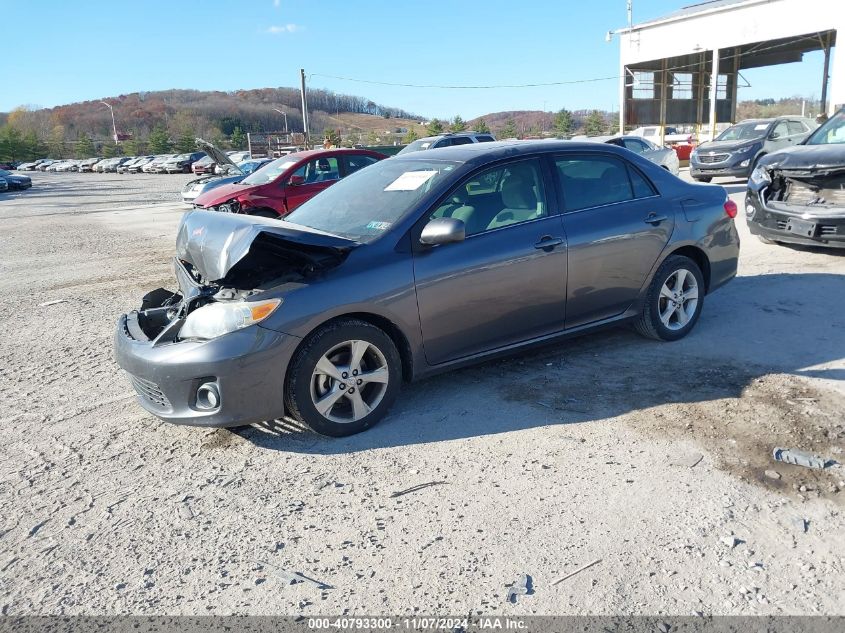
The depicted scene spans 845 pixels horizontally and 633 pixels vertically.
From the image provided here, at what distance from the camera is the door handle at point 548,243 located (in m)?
4.50

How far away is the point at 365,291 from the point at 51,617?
6.97 feet

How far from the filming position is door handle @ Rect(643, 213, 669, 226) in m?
5.07

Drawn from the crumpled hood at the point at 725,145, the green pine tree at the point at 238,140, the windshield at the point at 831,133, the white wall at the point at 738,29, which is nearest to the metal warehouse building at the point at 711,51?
the white wall at the point at 738,29

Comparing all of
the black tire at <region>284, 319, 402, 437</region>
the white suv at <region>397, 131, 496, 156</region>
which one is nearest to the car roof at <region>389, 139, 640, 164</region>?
the black tire at <region>284, 319, 402, 437</region>

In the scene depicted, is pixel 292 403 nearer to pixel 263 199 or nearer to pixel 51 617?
pixel 51 617

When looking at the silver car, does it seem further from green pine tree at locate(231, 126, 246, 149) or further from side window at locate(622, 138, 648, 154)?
green pine tree at locate(231, 126, 246, 149)

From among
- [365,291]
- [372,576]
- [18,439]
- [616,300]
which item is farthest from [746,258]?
[18,439]

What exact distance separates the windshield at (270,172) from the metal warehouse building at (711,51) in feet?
75.4

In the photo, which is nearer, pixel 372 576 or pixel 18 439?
pixel 372 576

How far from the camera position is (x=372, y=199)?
4.62 meters

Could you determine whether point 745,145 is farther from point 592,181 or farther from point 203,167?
point 203,167

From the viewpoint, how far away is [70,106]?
172 metres

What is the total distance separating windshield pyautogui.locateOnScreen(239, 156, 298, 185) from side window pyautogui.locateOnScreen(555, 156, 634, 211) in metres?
8.04

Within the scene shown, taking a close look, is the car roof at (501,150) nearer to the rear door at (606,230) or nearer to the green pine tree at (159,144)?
the rear door at (606,230)
